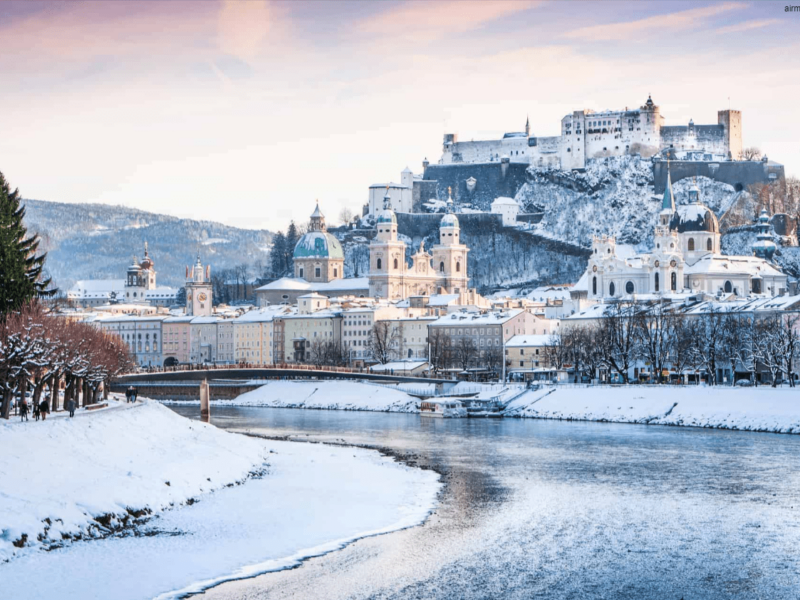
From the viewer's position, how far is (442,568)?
21.6 m

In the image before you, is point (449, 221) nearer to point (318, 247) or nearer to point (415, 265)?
point (415, 265)

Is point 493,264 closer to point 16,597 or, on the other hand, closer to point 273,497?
point 273,497

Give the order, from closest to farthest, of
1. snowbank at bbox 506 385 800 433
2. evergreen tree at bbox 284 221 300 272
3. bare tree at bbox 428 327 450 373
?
snowbank at bbox 506 385 800 433, bare tree at bbox 428 327 450 373, evergreen tree at bbox 284 221 300 272

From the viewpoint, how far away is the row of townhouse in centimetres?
9988

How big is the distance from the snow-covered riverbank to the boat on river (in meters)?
28.5

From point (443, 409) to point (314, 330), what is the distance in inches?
1915

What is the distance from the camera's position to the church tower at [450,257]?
131 metres

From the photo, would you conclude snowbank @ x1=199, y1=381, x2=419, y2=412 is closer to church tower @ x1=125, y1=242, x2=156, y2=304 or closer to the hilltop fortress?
the hilltop fortress

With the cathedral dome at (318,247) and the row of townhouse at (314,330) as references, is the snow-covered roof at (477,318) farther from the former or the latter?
the cathedral dome at (318,247)

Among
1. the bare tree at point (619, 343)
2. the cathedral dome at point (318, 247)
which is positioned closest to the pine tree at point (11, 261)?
the bare tree at point (619, 343)

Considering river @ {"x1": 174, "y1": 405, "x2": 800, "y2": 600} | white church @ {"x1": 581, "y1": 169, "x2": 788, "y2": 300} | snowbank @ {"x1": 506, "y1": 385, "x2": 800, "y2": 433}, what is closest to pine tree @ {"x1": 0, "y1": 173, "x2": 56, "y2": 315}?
river @ {"x1": 174, "y1": 405, "x2": 800, "y2": 600}

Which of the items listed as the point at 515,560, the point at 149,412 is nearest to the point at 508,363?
the point at 149,412

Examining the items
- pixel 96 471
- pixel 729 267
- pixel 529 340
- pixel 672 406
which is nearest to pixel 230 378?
pixel 529 340

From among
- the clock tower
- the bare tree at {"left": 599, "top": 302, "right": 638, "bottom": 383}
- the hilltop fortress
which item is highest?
the hilltop fortress
